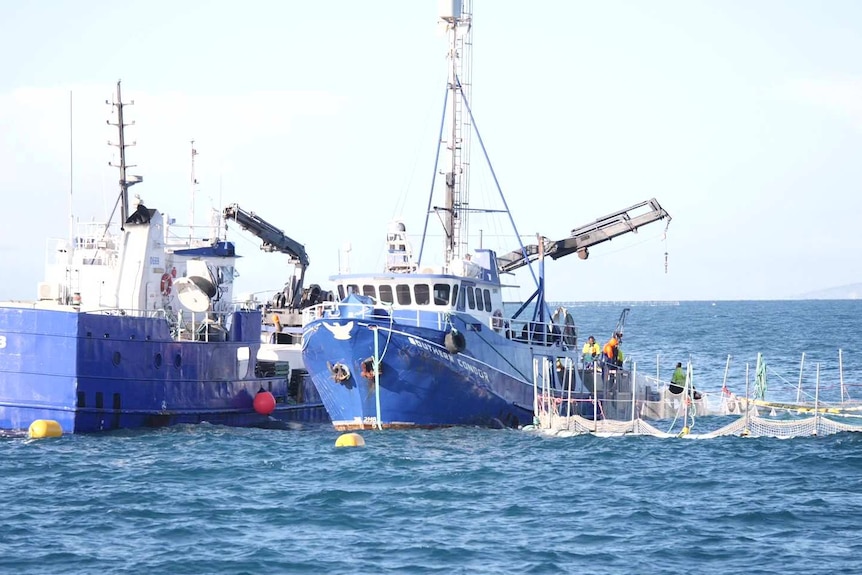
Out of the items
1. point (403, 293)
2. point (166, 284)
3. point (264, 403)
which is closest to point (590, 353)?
point (403, 293)

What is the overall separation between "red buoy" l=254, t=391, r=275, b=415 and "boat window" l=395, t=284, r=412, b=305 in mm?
5461

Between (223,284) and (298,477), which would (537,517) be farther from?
(223,284)

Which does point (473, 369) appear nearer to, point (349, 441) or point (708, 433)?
point (349, 441)

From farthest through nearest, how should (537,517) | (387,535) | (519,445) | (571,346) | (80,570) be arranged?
(571,346)
(519,445)
(537,517)
(387,535)
(80,570)

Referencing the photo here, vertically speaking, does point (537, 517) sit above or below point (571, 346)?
below

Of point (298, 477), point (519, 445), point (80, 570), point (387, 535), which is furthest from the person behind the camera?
point (519, 445)

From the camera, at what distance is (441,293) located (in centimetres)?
3288

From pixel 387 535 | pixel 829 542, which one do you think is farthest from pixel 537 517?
pixel 829 542

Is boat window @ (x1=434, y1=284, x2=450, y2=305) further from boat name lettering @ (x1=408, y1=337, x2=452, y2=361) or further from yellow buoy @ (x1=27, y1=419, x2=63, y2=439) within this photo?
yellow buoy @ (x1=27, y1=419, x2=63, y2=439)

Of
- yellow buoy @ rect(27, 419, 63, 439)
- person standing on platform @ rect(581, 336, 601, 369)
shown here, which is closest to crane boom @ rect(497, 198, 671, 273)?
person standing on platform @ rect(581, 336, 601, 369)

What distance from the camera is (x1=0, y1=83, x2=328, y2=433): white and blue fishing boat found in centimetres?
3000

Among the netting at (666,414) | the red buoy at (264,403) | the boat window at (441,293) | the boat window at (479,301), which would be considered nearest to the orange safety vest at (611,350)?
the netting at (666,414)

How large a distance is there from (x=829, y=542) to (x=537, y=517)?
16.0 feet

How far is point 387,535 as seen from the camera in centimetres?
1994
